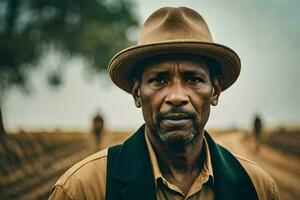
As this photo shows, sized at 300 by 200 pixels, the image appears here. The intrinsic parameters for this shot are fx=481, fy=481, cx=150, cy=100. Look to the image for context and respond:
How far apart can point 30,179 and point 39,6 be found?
13.8m

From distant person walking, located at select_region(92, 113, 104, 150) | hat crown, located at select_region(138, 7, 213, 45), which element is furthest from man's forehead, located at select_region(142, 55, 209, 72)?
distant person walking, located at select_region(92, 113, 104, 150)

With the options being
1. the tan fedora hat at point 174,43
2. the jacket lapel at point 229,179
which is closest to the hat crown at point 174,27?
the tan fedora hat at point 174,43

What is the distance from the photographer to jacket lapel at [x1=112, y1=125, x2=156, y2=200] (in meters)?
3.04

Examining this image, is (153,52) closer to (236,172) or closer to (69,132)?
(236,172)

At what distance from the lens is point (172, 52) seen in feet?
10.5

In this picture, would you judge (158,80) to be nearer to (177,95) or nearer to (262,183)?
(177,95)

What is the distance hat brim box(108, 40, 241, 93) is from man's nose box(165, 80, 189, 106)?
235 mm

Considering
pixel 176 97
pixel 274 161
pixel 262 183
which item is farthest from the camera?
pixel 274 161

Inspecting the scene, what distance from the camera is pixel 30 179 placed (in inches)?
387

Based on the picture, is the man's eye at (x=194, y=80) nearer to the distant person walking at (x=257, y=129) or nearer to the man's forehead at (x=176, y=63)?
the man's forehead at (x=176, y=63)

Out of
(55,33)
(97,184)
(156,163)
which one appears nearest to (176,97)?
(156,163)

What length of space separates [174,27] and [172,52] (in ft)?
0.74

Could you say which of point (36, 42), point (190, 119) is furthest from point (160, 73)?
point (36, 42)

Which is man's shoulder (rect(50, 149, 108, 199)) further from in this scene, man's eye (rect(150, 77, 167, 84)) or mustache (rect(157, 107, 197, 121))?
man's eye (rect(150, 77, 167, 84))
